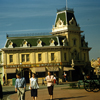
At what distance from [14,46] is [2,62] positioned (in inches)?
152

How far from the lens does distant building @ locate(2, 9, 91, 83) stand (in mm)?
53500

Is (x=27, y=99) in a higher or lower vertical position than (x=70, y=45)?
lower

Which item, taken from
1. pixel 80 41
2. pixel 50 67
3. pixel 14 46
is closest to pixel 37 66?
pixel 50 67

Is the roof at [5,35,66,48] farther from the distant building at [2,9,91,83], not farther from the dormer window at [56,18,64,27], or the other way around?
the dormer window at [56,18,64,27]

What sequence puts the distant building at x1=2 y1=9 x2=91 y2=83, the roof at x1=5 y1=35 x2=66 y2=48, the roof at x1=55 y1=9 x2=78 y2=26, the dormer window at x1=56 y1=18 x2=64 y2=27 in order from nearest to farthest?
the distant building at x1=2 y1=9 x2=91 y2=83
the roof at x1=5 y1=35 x2=66 y2=48
the roof at x1=55 y1=9 x2=78 y2=26
the dormer window at x1=56 y1=18 x2=64 y2=27

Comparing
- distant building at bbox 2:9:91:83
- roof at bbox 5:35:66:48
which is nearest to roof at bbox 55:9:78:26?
distant building at bbox 2:9:91:83

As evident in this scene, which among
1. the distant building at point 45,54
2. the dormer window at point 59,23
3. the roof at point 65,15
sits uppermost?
the roof at point 65,15

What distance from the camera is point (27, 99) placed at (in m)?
18.9

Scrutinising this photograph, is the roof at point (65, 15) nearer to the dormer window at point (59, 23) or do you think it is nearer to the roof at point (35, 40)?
the dormer window at point (59, 23)

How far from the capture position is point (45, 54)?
5394cm

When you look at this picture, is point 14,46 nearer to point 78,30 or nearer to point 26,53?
point 26,53

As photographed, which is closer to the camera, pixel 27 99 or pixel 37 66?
pixel 27 99

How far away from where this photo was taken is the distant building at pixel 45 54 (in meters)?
53.5

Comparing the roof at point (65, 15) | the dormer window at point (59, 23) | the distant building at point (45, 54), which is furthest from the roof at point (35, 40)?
the roof at point (65, 15)
